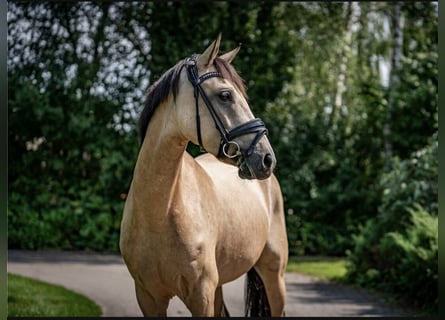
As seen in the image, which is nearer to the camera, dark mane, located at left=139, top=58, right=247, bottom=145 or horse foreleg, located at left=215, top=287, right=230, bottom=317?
dark mane, located at left=139, top=58, right=247, bottom=145

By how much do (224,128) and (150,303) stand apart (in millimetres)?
1021

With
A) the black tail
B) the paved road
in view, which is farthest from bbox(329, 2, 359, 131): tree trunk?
the black tail

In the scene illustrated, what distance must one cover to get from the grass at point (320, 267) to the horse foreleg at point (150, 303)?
5.99 meters

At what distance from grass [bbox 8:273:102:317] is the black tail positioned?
2464 millimetres

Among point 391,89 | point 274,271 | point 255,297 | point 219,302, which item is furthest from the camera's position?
point 391,89

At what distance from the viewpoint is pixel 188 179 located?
3068mm

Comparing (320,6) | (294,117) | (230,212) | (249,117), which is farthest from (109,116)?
(249,117)

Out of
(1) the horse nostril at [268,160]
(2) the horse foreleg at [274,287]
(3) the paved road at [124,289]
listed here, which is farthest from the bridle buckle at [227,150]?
(3) the paved road at [124,289]

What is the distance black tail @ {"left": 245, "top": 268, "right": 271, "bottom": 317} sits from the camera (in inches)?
165

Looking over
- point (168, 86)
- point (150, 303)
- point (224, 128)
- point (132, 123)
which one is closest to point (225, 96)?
point (224, 128)

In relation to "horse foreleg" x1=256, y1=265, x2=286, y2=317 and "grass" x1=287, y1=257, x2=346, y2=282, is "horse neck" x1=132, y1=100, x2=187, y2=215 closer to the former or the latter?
"horse foreleg" x1=256, y1=265, x2=286, y2=317

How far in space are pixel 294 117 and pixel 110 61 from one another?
351 centimetres

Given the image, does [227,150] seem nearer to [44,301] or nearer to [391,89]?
[44,301]

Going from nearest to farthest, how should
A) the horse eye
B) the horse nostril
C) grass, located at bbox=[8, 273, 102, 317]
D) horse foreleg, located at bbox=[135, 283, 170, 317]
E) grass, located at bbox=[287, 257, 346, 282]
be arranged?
the horse nostril < the horse eye < horse foreleg, located at bbox=[135, 283, 170, 317] < grass, located at bbox=[8, 273, 102, 317] < grass, located at bbox=[287, 257, 346, 282]
